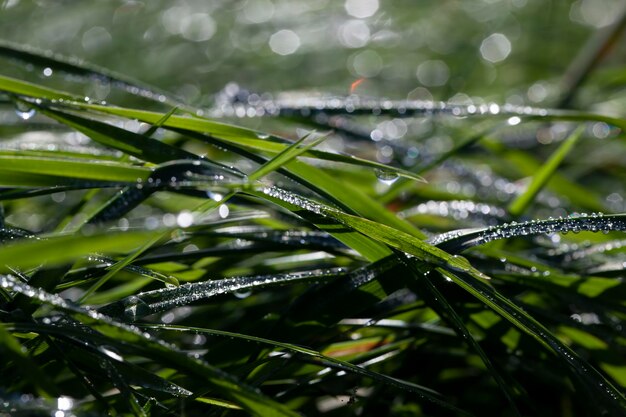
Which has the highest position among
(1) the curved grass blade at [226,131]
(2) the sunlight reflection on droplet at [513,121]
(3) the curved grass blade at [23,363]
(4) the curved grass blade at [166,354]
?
(2) the sunlight reflection on droplet at [513,121]

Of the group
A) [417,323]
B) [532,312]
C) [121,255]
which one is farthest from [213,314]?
[532,312]

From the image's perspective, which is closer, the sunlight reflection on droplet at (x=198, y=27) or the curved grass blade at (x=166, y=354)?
the curved grass blade at (x=166, y=354)

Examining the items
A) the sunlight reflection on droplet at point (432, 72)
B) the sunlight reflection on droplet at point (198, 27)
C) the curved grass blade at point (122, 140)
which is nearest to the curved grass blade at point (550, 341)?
the curved grass blade at point (122, 140)

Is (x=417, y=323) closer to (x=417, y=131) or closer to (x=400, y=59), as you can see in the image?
(x=417, y=131)

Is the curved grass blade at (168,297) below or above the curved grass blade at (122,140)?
below

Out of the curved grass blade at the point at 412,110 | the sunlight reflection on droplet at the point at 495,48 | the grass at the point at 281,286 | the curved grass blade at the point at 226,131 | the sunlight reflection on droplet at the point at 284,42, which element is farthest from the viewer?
the sunlight reflection on droplet at the point at 495,48

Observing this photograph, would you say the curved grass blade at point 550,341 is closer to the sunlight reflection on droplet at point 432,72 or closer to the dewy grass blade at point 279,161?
the dewy grass blade at point 279,161

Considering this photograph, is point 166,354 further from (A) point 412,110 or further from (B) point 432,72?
(B) point 432,72

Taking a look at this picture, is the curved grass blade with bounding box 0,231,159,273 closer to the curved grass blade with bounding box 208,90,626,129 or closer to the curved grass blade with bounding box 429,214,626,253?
the curved grass blade with bounding box 429,214,626,253
